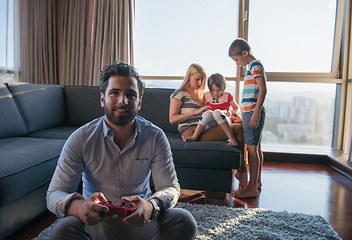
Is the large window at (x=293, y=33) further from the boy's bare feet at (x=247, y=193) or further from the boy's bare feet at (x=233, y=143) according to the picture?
the boy's bare feet at (x=247, y=193)

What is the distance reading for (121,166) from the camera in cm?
103

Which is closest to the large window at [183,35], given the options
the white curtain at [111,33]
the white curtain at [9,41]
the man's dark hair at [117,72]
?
the white curtain at [111,33]

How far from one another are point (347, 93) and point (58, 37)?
392 cm

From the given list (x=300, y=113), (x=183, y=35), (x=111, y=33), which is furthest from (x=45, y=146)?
(x=300, y=113)

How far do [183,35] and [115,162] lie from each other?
113 inches

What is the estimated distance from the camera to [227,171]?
1837 millimetres

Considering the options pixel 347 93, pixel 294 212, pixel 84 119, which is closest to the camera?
pixel 294 212

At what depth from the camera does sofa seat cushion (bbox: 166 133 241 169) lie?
182cm

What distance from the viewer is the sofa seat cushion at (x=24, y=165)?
3.93 ft

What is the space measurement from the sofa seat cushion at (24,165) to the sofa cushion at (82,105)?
2.75 feet

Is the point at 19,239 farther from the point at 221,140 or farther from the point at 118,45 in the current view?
the point at 118,45

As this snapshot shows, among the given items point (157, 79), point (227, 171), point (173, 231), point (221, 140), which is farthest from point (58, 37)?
point (173, 231)

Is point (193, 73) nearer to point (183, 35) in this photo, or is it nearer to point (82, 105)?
point (82, 105)

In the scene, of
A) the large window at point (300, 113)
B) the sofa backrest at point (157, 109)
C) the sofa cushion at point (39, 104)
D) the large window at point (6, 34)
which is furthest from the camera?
the large window at point (300, 113)
